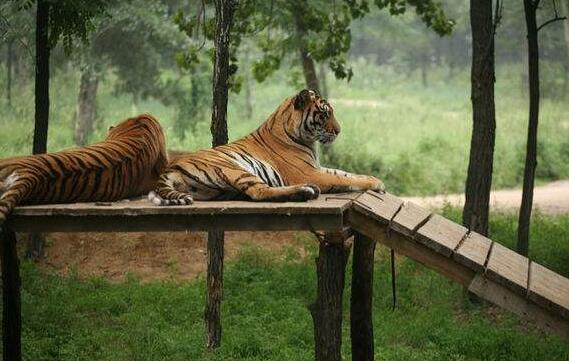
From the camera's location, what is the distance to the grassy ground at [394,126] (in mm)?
17469

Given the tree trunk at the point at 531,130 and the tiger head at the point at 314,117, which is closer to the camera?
the tiger head at the point at 314,117

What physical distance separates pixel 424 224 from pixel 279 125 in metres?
1.29

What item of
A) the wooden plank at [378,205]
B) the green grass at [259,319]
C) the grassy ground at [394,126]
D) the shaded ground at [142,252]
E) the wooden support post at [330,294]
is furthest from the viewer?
the grassy ground at [394,126]

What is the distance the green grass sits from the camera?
7.88 m

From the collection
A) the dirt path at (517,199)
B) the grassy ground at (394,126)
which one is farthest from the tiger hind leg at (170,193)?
the grassy ground at (394,126)

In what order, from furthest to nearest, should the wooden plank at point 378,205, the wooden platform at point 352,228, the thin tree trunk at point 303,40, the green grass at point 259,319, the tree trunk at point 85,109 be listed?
the tree trunk at point 85,109
the thin tree trunk at point 303,40
the green grass at point 259,319
the wooden plank at point 378,205
the wooden platform at point 352,228

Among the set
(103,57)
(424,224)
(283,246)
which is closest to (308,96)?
(424,224)

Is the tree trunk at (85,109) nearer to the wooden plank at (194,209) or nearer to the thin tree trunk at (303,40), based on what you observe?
the thin tree trunk at (303,40)

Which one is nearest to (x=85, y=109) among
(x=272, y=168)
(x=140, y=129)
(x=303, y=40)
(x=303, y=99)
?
(x=303, y=40)

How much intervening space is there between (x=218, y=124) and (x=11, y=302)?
2.41 metres

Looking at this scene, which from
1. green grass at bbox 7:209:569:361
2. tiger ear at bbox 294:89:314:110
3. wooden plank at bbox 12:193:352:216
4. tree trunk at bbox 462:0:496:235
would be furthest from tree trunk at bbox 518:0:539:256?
wooden plank at bbox 12:193:352:216

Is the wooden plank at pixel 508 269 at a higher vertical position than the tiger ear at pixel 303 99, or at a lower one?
lower

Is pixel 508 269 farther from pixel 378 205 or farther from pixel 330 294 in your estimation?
pixel 330 294

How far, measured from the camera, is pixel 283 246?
1089 centimetres
